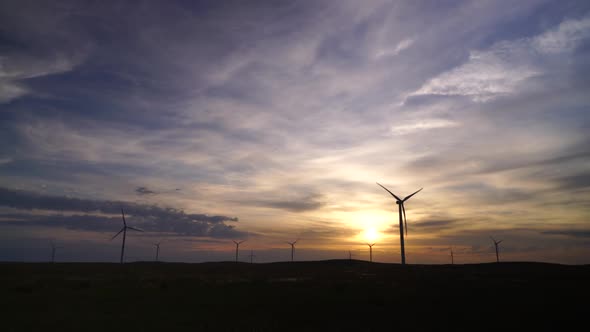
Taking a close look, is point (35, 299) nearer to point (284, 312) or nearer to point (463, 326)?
point (284, 312)

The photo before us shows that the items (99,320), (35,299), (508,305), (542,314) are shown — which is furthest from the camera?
(35,299)

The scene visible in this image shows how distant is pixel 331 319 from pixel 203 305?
52.3 feet

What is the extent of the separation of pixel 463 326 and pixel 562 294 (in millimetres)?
28974

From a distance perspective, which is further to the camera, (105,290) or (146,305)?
(105,290)

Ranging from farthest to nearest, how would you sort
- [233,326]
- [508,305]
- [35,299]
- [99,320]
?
[35,299]
[508,305]
[99,320]
[233,326]

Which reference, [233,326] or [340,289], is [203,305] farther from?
[340,289]

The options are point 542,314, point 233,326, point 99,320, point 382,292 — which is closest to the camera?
point 233,326

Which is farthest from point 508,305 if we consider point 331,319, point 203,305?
point 203,305

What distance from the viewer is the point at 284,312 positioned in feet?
122

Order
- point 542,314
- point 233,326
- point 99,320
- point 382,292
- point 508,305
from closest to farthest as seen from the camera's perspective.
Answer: point 233,326, point 99,320, point 542,314, point 508,305, point 382,292

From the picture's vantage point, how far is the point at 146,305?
1628 inches

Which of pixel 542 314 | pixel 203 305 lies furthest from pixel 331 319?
pixel 542 314

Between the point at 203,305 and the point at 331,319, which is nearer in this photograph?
the point at 331,319

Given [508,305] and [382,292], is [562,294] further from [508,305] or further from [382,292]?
[382,292]
